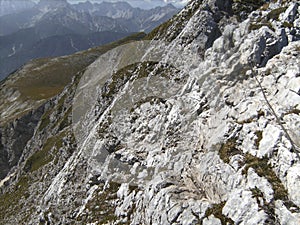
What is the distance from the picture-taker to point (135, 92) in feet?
114

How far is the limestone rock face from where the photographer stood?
1617cm

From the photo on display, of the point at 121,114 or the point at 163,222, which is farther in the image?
the point at 121,114

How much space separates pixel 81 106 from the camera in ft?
221

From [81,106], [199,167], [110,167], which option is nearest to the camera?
[199,167]

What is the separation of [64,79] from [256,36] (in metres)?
155

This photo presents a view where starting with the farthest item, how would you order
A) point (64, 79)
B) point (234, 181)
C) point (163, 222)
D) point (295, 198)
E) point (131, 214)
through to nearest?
point (64, 79)
point (131, 214)
point (163, 222)
point (234, 181)
point (295, 198)

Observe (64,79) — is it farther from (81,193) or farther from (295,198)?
(295,198)

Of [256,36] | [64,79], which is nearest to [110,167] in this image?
[256,36]

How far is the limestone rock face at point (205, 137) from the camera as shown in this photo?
16.2 meters

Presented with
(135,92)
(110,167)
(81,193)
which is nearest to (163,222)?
(110,167)

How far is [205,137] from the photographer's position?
2183 cm

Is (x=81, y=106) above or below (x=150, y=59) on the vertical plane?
below

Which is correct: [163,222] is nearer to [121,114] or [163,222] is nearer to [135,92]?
[121,114]

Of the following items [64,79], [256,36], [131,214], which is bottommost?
[64,79]
